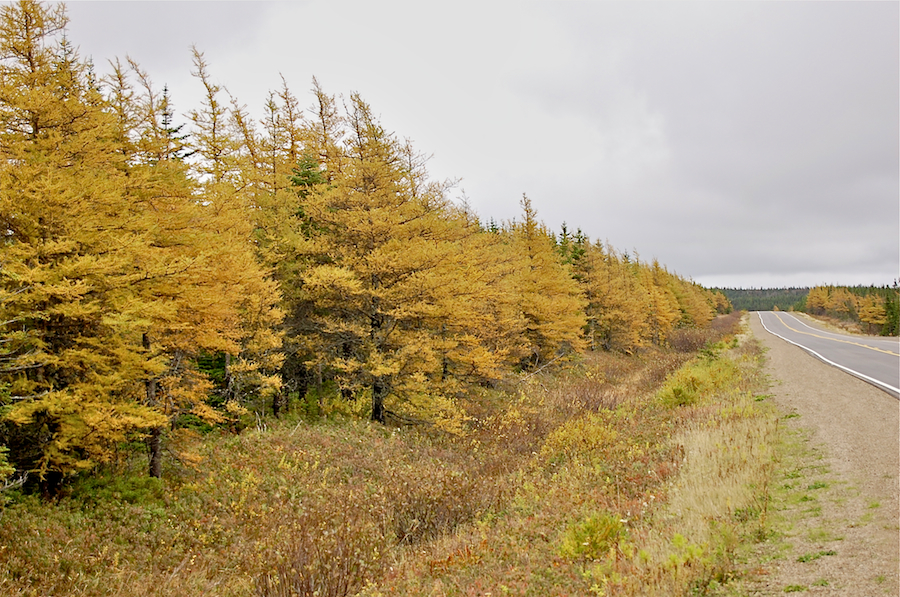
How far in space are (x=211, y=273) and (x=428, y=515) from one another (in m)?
7.63

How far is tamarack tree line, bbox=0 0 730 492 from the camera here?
8664 millimetres

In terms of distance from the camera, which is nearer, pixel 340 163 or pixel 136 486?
pixel 136 486

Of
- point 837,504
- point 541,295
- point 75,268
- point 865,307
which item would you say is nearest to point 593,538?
point 837,504

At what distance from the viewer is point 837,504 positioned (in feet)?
18.9

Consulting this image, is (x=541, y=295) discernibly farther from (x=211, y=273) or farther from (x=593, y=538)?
(x=593, y=538)

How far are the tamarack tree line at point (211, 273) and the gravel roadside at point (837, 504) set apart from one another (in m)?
9.70

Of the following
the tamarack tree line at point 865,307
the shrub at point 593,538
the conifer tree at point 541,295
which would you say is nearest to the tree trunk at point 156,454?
the shrub at point 593,538

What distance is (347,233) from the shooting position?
1609cm

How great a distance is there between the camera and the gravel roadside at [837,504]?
4.27 meters

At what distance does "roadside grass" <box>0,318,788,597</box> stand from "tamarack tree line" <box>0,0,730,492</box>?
1366 millimetres

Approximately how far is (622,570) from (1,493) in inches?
433

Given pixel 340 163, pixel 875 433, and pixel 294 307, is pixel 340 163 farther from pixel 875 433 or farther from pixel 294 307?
pixel 875 433

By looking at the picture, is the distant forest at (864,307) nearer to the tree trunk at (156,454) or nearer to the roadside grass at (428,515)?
the roadside grass at (428,515)

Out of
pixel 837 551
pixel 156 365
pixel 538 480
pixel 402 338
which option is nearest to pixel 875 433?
pixel 837 551
